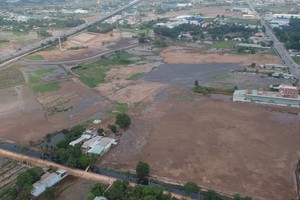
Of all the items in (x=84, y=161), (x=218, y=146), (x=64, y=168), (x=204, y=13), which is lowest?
(x=64, y=168)

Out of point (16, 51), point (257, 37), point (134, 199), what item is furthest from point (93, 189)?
point (257, 37)

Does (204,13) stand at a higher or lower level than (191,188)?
higher

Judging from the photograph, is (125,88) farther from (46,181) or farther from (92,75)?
(46,181)

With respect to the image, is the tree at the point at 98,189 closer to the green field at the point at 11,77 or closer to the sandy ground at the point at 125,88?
the sandy ground at the point at 125,88

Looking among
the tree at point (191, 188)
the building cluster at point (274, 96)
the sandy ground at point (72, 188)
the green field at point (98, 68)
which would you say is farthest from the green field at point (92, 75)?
the tree at point (191, 188)

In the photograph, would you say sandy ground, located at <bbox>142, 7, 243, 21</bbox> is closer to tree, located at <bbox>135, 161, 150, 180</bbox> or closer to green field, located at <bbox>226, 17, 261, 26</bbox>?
green field, located at <bbox>226, 17, 261, 26</bbox>

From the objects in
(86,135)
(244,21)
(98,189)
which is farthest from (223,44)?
(98,189)
